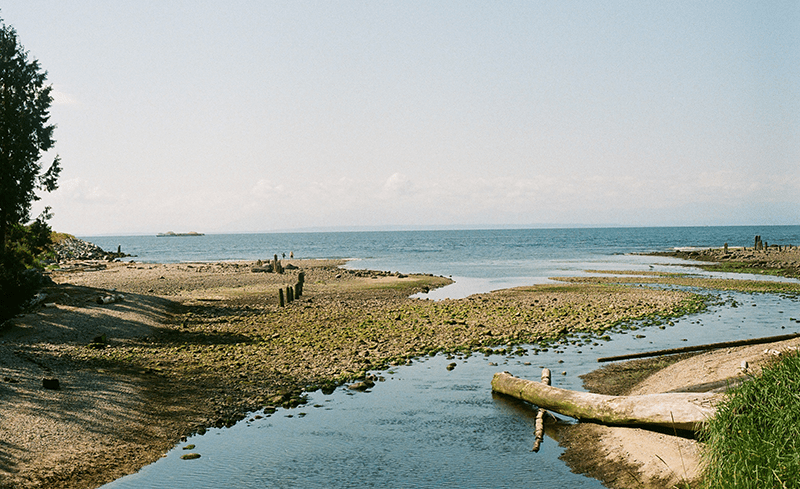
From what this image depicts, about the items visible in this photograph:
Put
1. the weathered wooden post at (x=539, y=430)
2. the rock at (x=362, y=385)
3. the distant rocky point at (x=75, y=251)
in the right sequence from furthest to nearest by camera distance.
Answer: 1. the distant rocky point at (x=75, y=251)
2. the rock at (x=362, y=385)
3. the weathered wooden post at (x=539, y=430)

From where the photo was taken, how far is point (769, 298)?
3744 cm

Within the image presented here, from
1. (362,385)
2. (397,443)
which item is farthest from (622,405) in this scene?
(362,385)

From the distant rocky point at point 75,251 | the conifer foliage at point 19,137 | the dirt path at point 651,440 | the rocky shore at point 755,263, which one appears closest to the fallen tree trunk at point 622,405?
the dirt path at point 651,440

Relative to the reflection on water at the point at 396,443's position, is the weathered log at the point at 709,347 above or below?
above

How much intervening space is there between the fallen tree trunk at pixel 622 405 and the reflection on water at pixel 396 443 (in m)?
0.53

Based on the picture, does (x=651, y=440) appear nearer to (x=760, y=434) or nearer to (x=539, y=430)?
(x=539, y=430)

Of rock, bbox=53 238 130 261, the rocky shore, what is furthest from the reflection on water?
rock, bbox=53 238 130 261

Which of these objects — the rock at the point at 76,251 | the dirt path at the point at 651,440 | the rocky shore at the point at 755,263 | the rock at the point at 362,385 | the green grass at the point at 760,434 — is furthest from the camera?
the rock at the point at 76,251

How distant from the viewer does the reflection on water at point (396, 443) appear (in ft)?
38.8

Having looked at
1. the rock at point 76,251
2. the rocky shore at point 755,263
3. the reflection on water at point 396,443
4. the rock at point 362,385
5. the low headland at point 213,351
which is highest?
the rock at point 76,251

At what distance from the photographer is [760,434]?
28.1ft

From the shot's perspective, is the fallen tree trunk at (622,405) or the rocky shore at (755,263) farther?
the rocky shore at (755,263)

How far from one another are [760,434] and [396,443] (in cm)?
785

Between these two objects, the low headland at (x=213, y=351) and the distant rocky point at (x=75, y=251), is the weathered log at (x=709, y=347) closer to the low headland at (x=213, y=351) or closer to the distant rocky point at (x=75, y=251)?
the low headland at (x=213, y=351)
